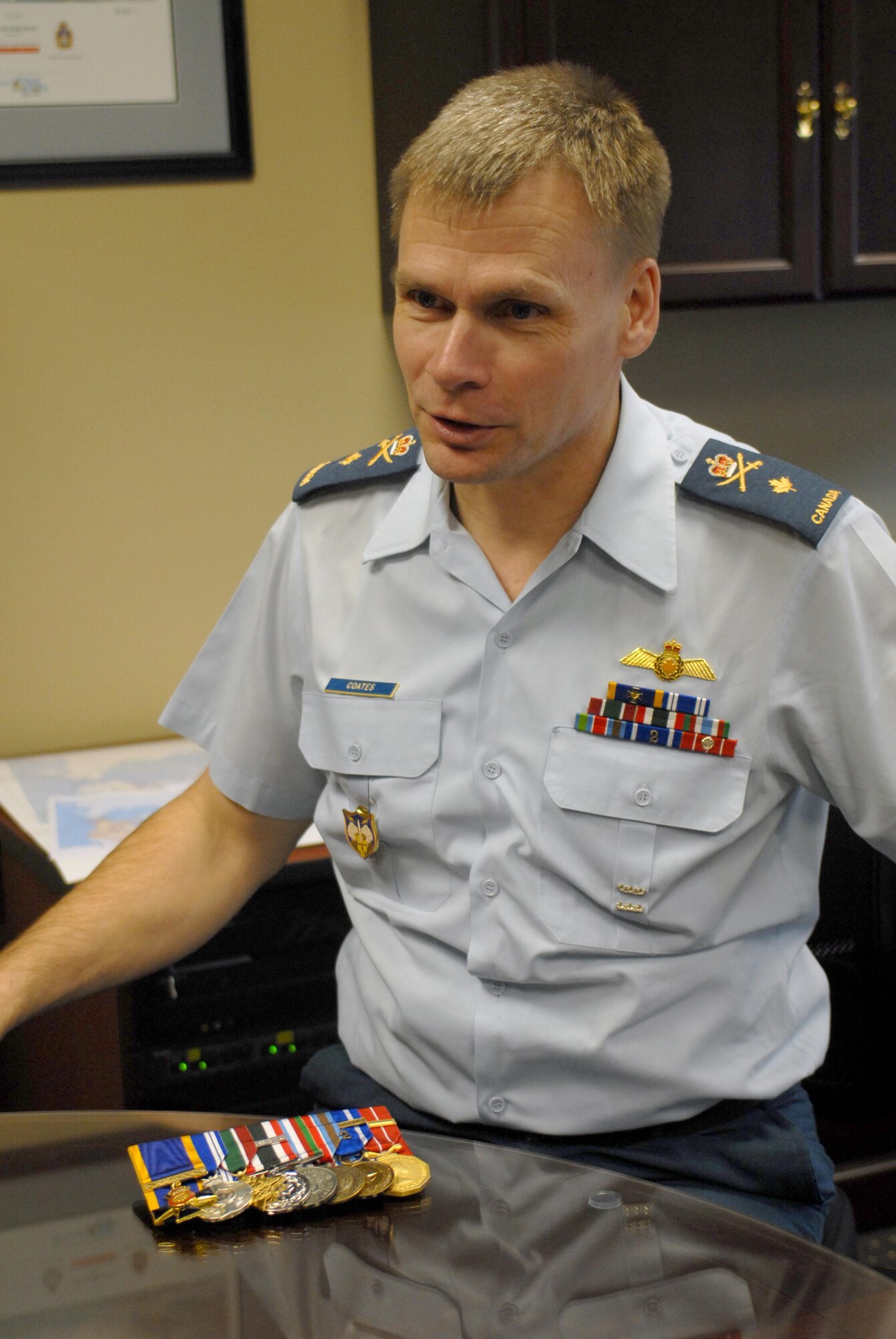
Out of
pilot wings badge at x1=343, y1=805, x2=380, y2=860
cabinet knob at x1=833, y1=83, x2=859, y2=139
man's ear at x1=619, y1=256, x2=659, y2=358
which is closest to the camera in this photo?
man's ear at x1=619, y1=256, x2=659, y2=358

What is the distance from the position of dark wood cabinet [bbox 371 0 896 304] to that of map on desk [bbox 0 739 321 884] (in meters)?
1.01

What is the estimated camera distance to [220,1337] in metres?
0.73

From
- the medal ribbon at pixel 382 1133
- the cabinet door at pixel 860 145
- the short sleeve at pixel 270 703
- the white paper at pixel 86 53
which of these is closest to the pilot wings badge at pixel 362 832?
the short sleeve at pixel 270 703

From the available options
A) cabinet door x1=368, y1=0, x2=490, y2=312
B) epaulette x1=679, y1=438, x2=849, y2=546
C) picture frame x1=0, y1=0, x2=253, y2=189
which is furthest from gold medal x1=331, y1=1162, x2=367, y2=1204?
picture frame x1=0, y1=0, x2=253, y2=189

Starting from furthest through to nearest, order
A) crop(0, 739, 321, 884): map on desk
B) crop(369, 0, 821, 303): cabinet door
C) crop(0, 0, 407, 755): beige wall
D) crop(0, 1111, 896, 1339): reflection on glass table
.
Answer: crop(0, 0, 407, 755): beige wall < crop(369, 0, 821, 303): cabinet door < crop(0, 739, 321, 884): map on desk < crop(0, 1111, 896, 1339): reflection on glass table

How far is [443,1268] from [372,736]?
58 cm

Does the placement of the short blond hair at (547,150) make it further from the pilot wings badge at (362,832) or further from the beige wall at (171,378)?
the beige wall at (171,378)

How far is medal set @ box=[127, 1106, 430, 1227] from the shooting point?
0.86 m

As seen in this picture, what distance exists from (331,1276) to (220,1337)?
3.4 inches

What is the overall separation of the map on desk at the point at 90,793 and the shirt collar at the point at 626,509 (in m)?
0.54

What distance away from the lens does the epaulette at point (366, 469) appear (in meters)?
1.41

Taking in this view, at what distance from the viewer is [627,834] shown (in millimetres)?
1216

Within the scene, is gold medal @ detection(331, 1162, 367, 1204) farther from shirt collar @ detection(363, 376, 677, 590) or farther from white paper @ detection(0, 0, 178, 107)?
white paper @ detection(0, 0, 178, 107)

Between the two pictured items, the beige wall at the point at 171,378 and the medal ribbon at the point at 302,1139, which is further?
the beige wall at the point at 171,378
